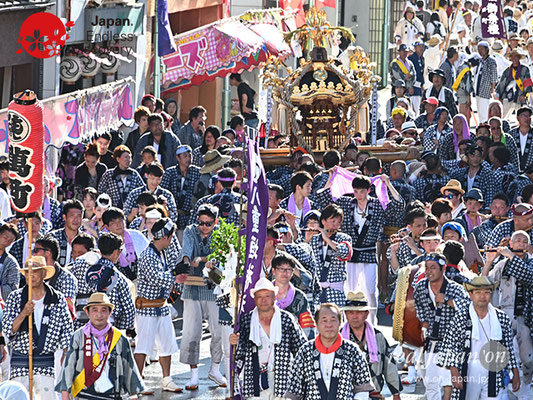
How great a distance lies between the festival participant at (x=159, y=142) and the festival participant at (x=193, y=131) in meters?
1.32

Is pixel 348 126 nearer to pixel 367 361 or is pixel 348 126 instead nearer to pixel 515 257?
pixel 515 257

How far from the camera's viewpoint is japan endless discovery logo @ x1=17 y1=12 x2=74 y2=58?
19312 millimetres

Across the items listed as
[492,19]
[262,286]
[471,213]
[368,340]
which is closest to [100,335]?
[262,286]

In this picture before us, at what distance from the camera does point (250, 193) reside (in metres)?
11.6

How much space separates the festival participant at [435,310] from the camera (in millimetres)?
12320

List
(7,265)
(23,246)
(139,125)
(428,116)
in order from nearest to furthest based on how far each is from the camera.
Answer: (7,265) < (23,246) < (139,125) < (428,116)

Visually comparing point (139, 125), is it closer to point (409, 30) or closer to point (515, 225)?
point (515, 225)

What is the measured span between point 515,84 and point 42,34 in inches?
412

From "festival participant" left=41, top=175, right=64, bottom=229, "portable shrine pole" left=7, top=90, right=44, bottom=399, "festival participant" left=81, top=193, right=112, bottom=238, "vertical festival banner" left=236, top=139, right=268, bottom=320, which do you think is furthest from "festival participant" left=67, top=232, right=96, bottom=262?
"vertical festival banner" left=236, top=139, right=268, bottom=320

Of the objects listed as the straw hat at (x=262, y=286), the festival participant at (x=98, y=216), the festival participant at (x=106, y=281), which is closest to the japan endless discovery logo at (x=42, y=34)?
the festival participant at (x=98, y=216)

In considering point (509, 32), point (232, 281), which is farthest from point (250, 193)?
point (509, 32)

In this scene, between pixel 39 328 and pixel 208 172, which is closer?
pixel 39 328

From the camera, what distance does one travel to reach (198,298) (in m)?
14.1

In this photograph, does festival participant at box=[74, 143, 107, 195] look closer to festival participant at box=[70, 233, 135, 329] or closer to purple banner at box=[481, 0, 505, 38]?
→ festival participant at box=[70, 233, 135, 329]
